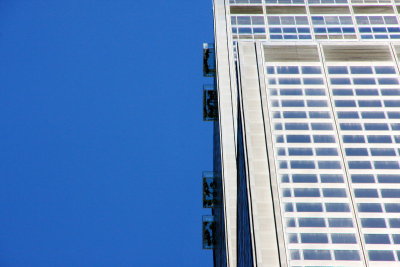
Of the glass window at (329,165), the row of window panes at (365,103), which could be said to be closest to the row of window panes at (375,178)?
the glass window at (329,165)

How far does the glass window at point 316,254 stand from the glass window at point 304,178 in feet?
25.1

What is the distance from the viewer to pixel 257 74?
71.0 m

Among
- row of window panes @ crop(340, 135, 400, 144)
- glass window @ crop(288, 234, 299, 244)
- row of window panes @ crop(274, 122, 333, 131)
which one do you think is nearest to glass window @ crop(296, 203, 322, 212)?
glass window @ crop(288, 234, 299, 244)

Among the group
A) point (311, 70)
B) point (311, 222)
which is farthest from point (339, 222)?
point (311, 70)

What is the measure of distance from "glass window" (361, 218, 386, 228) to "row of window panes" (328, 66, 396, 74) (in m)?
20.1

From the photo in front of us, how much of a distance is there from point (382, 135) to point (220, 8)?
Result: 5420 cm

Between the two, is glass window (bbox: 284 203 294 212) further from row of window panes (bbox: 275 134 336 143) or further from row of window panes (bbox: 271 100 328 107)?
row of window panes (bbox: 271 100 328 107)

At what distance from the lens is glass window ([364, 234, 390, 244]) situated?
181ft

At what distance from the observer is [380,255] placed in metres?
54.1

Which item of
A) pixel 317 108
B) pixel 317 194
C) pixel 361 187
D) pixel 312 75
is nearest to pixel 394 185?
pixel 361 187

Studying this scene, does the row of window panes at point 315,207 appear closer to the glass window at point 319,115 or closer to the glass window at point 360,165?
the glass window at point 360,165

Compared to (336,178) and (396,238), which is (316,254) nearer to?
(396,238)

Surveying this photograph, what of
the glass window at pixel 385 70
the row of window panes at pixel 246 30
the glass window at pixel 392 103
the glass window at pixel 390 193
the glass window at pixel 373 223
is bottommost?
the glass window at pixel 373 223

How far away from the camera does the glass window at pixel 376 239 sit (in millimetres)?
55156
